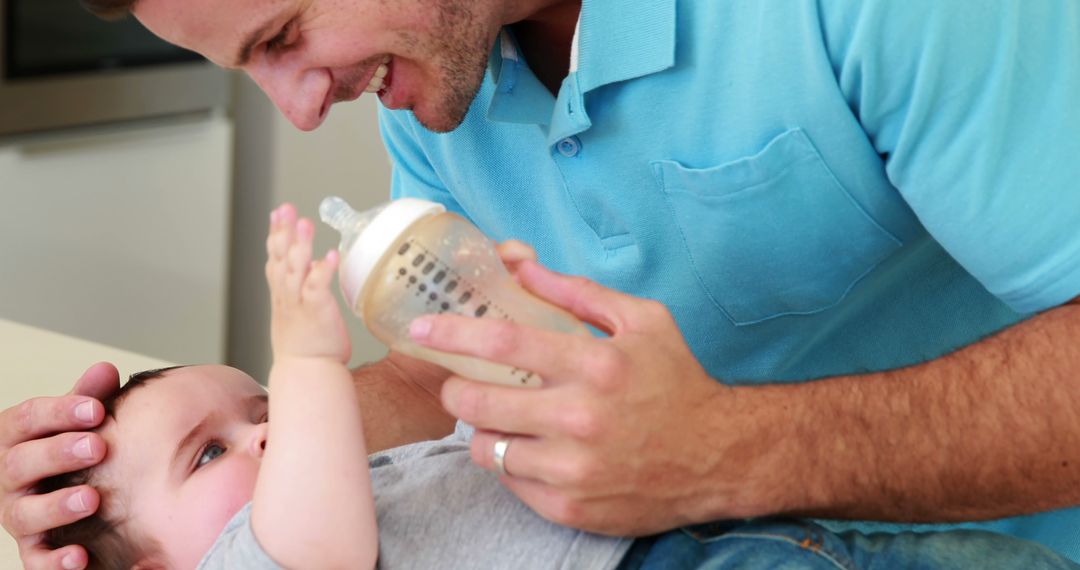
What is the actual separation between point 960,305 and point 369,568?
72cm

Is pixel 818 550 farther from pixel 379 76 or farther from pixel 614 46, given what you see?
pixel 379 76

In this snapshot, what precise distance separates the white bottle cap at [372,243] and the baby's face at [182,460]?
0.30 meters

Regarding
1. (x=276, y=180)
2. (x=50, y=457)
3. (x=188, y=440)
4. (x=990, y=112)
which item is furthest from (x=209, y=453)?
(x=276, y=180)

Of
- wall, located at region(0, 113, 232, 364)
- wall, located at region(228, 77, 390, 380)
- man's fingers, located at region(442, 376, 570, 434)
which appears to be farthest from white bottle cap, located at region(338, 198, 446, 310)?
wall, located at region(228, 77, 390, 380)

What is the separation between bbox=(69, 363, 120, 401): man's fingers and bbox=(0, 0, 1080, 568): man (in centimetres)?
5

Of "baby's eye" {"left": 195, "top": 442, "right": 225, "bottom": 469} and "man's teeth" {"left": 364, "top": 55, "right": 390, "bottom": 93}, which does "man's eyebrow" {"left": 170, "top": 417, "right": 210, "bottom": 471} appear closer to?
"baby's eye" {"left": 195, "top": 442, "right": 225, "bottom": 469}

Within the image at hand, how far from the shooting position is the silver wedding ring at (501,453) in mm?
980

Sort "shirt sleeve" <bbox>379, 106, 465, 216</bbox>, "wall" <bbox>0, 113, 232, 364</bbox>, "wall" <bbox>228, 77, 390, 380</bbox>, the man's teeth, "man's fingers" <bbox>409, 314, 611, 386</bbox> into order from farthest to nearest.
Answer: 1. "wall" <bbox>228, 77, 390, 380</bbox>
2. "wall" <bbox>0, 113, 232, 364</bbox>
3. "shirt sleeve" <bbox>379, 106, 465, 216</bbox>
4. the man's teeth
5. "man's fingers" <bbox>409, 314, 611, 386</bbox>

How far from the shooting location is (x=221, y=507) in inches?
44.9

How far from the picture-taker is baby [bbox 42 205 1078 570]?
3.30ft

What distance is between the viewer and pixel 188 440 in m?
1.19

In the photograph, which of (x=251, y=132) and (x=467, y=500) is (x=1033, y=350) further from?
(x=251, y=132)

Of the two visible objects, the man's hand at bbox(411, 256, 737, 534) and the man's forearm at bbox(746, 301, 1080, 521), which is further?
the man's forearm at bbox(746, 301, 1080, 521)

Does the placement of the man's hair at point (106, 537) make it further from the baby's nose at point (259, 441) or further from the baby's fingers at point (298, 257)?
the baby's fingers at point (298, 257)
